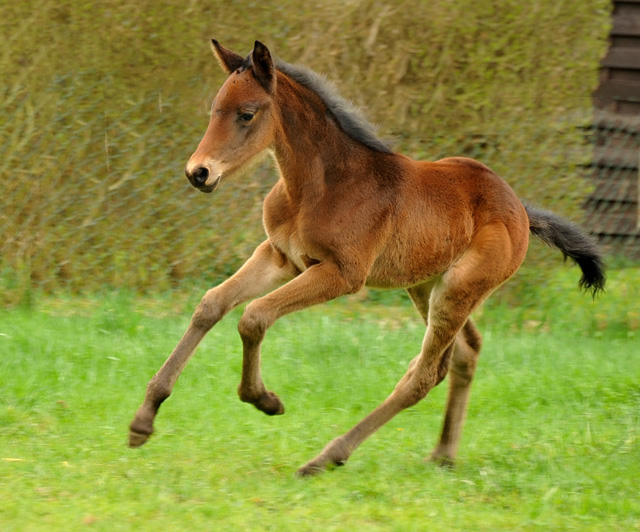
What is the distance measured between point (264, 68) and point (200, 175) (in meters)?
0.60

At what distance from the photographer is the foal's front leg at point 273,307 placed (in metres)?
4.11

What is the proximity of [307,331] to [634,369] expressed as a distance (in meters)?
2.27

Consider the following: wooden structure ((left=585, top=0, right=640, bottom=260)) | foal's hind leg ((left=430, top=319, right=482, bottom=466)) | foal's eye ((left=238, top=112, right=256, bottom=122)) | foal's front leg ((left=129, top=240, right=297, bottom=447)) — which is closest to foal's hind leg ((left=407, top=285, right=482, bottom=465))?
foal's hind leg ((left=430, top=319, right=482, bottom=466))

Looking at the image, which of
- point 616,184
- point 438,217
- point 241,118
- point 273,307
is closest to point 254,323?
point 273,307

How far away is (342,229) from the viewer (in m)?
4.32

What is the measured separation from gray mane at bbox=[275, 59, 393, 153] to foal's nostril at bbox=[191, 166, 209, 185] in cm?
78

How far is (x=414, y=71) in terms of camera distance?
7648 mm

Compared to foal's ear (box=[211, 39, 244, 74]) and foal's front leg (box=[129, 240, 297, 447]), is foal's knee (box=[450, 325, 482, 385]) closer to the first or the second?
foal's front leg (box=[129, 240, 297, 447])

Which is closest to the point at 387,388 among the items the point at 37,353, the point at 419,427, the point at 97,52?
the point at 419,427

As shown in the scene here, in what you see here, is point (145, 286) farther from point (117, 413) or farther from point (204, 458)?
point (204, 458)

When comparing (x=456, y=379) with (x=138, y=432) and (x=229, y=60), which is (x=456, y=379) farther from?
(x=229, y=60)

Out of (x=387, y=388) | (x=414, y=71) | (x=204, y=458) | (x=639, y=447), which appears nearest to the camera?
(x=204, y=458)

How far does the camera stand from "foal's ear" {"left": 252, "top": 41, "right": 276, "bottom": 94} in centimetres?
416

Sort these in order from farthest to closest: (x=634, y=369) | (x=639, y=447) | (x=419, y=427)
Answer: (x=634, y=369) → (x=419, y=427) → (x=639, y=447)
